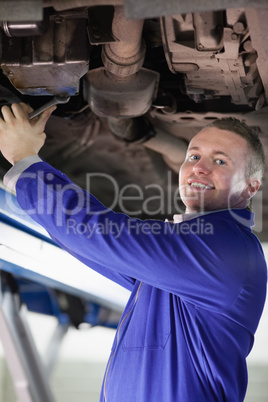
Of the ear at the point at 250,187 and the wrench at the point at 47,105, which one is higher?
the wrench at the point at 47,105

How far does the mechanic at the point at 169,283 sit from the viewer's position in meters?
1.44

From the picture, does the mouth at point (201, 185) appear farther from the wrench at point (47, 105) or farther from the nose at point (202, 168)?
the wrench at point (47, 105)

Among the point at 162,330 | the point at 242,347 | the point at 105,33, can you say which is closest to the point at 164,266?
the point at 162,330

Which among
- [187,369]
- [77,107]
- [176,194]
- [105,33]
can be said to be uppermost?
[105,33]

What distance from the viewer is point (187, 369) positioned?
1474 mm

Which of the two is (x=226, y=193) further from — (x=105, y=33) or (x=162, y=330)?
(x=105, y=33)

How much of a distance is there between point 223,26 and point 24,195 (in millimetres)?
744

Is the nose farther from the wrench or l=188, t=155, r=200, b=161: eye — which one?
Result: the wrench

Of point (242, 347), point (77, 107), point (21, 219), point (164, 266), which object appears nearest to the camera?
point (164, 266)

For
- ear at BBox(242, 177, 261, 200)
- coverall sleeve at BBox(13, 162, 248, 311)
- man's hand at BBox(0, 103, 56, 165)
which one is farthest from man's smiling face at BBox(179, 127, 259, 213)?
man's hand at BBox(0, 103, 56, 165)

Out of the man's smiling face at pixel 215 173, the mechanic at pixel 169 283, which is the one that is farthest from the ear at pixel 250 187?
the mechanic at pixel 169 283

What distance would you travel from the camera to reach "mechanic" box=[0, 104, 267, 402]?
144 cm

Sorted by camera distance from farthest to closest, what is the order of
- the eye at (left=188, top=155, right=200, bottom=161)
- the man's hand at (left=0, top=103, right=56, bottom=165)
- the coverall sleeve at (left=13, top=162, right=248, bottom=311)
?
the eye at (left=188, top=155, right=200, bottom=161) < the man's hand at (left=0, top=103, right=56, bottom=165) < the coverall sleeve at (left=13, top=162, right=248, bottom=311)

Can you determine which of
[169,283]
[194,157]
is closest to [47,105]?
[194,157]
